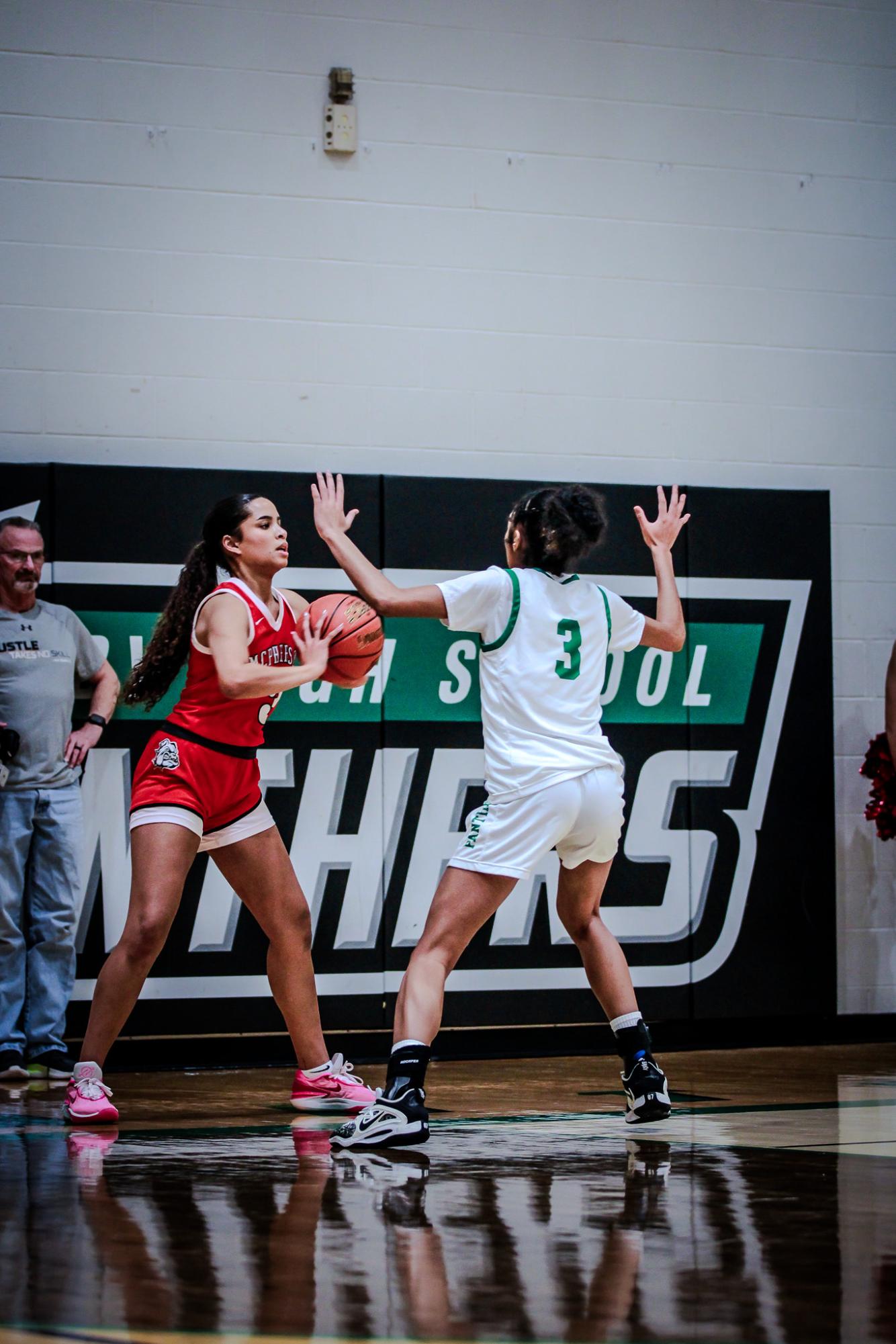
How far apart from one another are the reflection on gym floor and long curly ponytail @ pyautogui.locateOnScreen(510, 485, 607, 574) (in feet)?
4.76

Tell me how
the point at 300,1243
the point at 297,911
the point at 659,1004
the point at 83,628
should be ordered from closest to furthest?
the point at 300,1243 < the point at 297,911 < the point at 83,628 < the point at 659,1004

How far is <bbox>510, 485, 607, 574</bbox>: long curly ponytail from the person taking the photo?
163 inches

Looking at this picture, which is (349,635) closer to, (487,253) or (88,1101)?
(88,1101)

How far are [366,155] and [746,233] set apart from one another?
1.69 metres

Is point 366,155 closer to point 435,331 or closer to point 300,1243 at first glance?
point 435,331

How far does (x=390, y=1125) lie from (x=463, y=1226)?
88cm

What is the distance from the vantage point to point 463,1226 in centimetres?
296

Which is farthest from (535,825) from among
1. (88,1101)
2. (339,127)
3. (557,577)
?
(339,127)

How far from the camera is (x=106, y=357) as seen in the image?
6324 millimetres

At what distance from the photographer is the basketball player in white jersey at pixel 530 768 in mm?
3893

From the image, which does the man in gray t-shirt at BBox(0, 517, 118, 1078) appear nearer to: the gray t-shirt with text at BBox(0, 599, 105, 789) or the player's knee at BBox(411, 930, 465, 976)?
A: the gray t-shirt with text at BBox(0, 599, 105, 789)

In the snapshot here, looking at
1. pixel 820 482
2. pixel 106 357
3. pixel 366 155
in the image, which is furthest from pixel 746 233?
pixel 106 357

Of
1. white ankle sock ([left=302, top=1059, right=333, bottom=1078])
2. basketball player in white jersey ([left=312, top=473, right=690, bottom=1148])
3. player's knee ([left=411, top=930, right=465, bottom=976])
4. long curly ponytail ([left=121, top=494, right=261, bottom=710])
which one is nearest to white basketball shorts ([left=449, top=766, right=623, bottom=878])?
basketball player in white jersey ([left=312, top=473, right=690, bottom=1148])

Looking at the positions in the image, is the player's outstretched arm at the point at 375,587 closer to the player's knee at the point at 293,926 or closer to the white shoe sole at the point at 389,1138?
the player's knee at the point at 293,926
